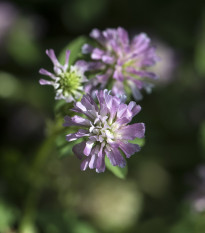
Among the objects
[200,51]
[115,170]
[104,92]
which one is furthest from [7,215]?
[200,51]

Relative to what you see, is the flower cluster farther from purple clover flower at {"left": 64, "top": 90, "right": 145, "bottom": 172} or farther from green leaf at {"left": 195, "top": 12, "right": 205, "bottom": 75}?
green leaf at {"left": 195, "top": 12, "right": 205, "bottom": 75}

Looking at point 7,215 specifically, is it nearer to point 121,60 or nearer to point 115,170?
point 115,170

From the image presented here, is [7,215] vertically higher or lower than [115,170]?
lower

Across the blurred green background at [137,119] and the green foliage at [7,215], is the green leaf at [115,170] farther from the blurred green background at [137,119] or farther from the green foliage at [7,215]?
the green foliage at [7,215]

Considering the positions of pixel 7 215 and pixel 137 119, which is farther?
pixel 137 119

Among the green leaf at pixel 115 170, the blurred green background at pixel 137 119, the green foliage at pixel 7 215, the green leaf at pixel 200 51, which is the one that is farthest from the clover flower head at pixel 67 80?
the green leaf at pixel 200 51

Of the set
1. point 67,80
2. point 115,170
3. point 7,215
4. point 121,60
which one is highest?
point 67,80
